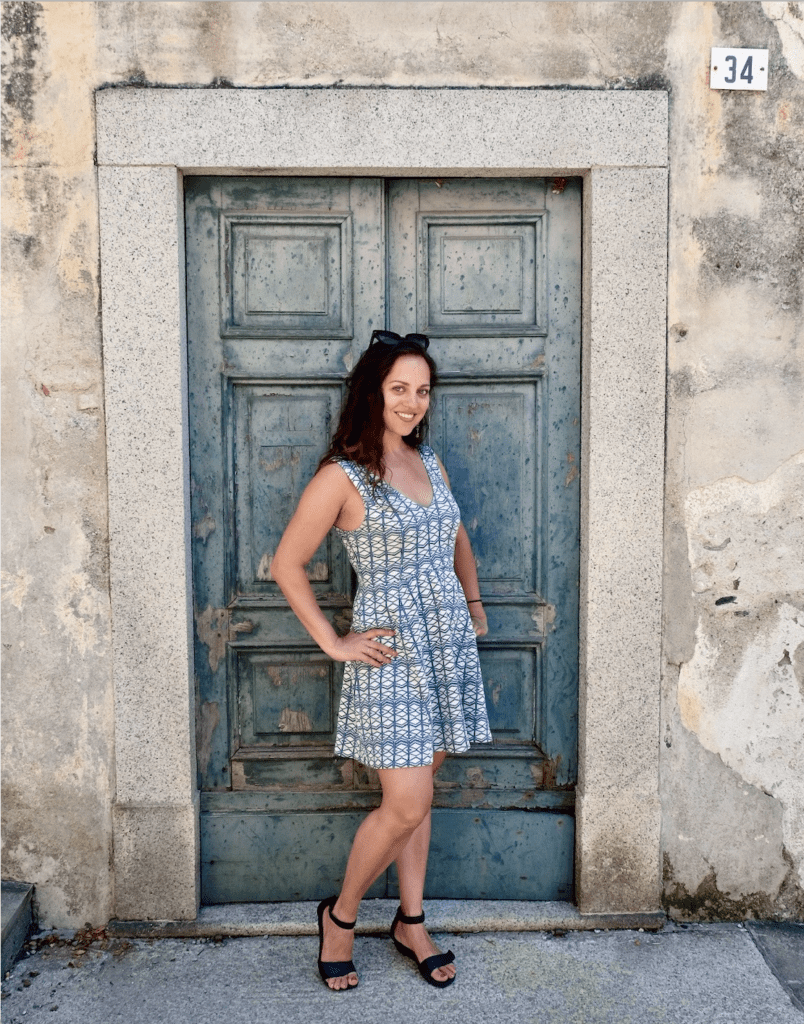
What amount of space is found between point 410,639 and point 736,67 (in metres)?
2.17

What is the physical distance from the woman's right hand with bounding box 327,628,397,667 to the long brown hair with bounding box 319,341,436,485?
0.48 m

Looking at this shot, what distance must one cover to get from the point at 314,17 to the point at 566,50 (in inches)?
33.1

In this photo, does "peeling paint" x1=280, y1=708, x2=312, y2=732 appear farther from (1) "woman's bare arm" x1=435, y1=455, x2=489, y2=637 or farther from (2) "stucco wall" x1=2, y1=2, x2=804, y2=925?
(1) "woman's bare arm" x1=435, y1=455, x2=489, y2=637

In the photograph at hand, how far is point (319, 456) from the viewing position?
10.5 feet

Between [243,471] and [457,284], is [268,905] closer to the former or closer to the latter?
[243,471]


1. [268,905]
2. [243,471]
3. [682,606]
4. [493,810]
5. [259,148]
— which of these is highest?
[259,148]

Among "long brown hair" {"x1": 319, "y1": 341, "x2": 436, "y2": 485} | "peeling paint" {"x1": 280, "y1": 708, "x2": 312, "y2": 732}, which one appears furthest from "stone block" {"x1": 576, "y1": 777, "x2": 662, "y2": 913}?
"long brown hair" {"x1": 319, "y1": 341, "x2": 436, "y2": 485}

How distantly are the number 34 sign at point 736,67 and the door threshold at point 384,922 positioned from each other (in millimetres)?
2870

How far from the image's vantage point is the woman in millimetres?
2678

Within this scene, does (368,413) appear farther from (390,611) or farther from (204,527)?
(204,527)

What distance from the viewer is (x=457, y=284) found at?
3.17 metres

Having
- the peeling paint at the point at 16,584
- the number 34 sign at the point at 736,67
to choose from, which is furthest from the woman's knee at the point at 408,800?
the number 34 sign at the point at 736,67

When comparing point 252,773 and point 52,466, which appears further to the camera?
point 252,773

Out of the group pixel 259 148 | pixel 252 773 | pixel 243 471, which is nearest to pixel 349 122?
pixel 259 148
